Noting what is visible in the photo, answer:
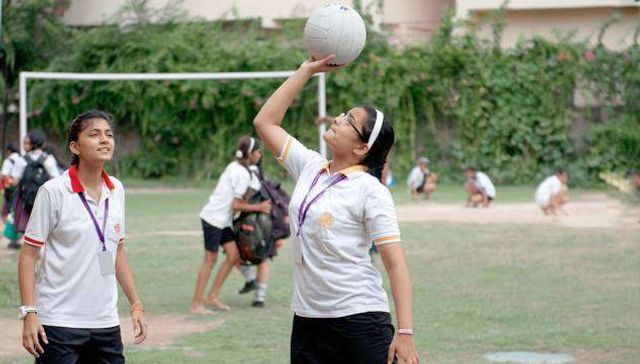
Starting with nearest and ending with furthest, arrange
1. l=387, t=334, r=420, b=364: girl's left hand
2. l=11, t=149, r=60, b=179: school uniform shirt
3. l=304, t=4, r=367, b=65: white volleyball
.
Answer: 1. l=387, t=334, r=420, b=364: girl's left hand
2. l=304, t=4, r=367, b=65: white volleyball
3. l=11, t=149, r=60, b=179: school uniform shirt

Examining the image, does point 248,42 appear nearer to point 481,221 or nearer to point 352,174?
point 481,221

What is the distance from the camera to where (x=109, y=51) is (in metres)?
31.5

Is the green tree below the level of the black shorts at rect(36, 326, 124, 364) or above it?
above

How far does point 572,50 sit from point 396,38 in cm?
442

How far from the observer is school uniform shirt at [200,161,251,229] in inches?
447

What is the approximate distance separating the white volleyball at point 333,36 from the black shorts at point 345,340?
4.13 feet

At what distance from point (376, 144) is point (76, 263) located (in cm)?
143

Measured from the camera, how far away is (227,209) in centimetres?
1145

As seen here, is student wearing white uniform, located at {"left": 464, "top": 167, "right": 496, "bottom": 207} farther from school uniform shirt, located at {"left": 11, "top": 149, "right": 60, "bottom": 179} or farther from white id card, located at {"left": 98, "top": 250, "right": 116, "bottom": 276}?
white id card, located at {"left": 98, "top": 250, "right": 116, "bottom": 276}

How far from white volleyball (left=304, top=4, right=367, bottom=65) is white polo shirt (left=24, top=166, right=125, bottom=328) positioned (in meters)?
1.26

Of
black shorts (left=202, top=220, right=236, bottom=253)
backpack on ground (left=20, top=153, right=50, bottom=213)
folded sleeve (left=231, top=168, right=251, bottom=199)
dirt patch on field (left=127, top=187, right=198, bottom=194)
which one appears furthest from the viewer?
dirt patch on field (left=127, top=187, right=198, bottom=194)

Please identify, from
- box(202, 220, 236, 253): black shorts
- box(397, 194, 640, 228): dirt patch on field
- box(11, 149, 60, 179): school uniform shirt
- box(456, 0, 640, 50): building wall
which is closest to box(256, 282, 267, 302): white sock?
Answer: box(202, 220, 236, 253): black shorts

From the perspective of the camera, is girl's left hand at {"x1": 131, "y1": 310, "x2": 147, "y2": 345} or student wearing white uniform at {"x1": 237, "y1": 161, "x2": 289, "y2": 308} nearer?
girl's left hand at {"x1": 131, "y1": 310, "x2": 147, "y2": 345}

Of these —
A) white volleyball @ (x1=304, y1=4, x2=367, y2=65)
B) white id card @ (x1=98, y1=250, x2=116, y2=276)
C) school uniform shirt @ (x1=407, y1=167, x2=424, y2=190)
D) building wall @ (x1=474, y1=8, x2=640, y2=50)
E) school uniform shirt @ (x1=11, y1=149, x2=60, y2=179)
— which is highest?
building wall @ (x1=474, y1=8, x2=640, y2=50)
